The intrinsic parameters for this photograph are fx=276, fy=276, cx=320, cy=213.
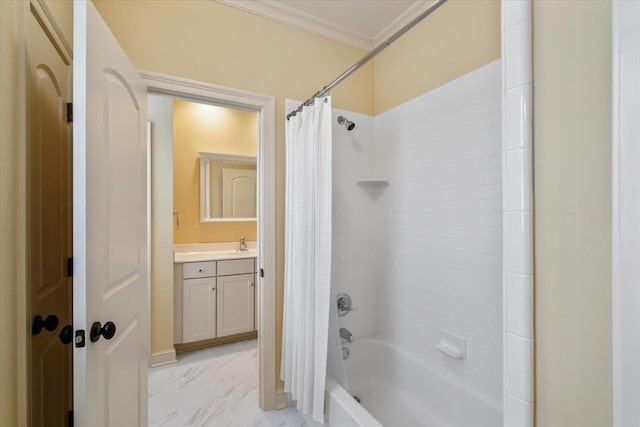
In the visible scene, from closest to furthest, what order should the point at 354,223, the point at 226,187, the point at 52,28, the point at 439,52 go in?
the point at 52,28 → the point at 439,52 → the point at 354,223 → the point at 226,187

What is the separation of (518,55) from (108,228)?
143 cm

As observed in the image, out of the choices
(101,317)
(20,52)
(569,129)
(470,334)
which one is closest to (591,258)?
(569,129)

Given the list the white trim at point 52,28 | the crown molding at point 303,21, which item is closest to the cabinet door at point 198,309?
the white trim at point 52,28

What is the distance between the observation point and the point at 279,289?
6.29 feet

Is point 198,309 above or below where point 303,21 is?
below

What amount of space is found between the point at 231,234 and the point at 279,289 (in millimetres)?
1747

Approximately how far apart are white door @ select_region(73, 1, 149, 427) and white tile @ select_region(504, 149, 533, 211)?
1.24m

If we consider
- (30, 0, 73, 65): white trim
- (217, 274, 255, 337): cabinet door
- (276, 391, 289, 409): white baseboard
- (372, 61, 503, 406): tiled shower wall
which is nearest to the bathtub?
(372, 61, 503, 406): tiled shower wall

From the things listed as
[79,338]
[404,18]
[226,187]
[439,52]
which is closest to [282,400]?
[79,338]

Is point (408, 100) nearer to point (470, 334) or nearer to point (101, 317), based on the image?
point (470, 334)

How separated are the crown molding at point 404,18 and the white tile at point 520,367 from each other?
1.88 metres

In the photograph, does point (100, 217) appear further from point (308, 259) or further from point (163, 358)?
point (163, 358)

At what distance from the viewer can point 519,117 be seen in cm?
68

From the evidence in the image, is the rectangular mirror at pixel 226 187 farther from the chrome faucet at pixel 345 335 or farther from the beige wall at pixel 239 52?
the chrome faucet at pixel 345 335
